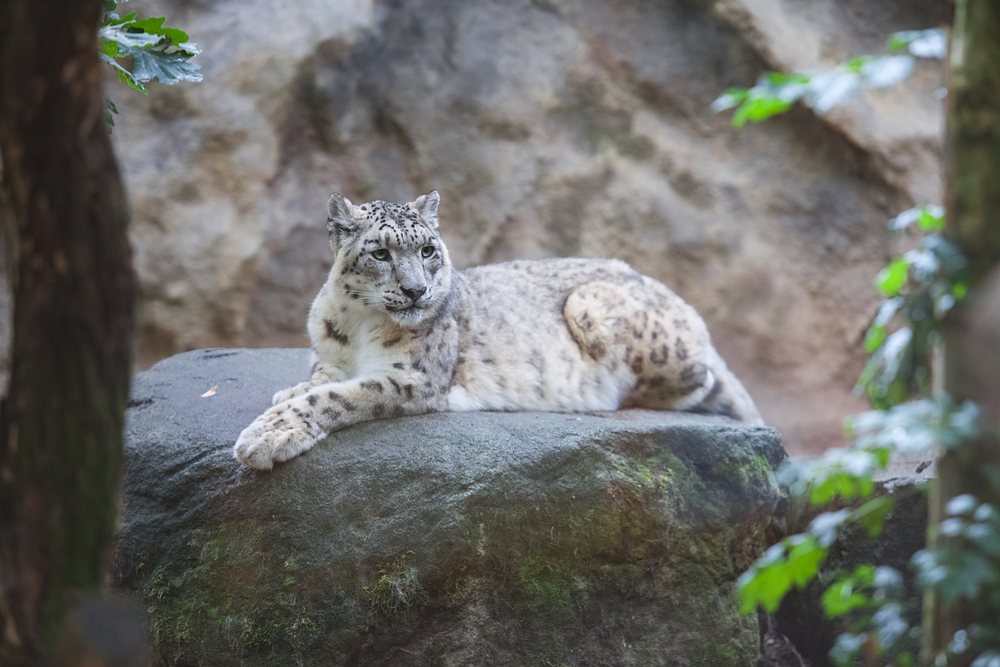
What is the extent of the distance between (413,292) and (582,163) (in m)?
4.31

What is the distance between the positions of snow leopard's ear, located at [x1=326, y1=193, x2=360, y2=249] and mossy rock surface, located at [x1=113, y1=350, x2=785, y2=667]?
114 cm

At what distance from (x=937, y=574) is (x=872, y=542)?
331 centimetres

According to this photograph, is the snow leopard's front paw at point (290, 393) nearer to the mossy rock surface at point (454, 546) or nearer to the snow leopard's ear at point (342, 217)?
the mossy rock surface at point (454, 546)

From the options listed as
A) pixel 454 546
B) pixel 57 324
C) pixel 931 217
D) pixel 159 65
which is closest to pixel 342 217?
pixel 159 65

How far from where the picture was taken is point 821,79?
2.05 metres

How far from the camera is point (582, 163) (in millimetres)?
8523

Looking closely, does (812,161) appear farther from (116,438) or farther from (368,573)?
(116,438)

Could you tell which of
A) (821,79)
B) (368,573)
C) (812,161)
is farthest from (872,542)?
(812,161)

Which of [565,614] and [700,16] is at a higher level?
[700,16]

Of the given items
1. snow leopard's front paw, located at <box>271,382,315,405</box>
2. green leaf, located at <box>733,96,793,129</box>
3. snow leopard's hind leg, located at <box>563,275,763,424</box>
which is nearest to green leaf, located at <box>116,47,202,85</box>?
snow leopard's front paw, located at <box>271,382,315,405</box>

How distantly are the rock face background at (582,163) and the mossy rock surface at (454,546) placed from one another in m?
4.10

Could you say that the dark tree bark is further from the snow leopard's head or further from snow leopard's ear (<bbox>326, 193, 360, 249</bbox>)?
snow leopard's ear (<bbox>326, 193, 360, 249</bbox>)

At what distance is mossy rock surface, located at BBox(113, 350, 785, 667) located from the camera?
3.94m

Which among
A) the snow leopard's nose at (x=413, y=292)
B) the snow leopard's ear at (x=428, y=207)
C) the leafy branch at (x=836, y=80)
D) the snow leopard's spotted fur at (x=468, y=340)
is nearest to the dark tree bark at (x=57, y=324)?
the leafy branch at (x=836, y=80)
